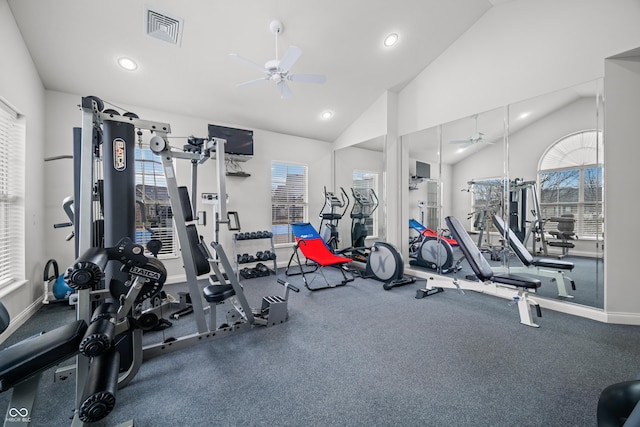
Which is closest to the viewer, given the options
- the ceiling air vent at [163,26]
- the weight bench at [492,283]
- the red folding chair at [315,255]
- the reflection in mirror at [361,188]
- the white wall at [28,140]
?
the white wall at [28,140]

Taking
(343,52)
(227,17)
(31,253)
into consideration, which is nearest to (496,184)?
(343,52)

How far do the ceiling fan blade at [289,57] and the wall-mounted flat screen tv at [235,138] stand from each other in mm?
1967

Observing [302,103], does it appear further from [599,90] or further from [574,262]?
[574,262]

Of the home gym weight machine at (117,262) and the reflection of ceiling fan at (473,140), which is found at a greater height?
the reflection of ceiling fan at (473,140)

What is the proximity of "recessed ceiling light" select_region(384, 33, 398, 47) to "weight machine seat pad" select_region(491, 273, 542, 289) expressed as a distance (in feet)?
11.8

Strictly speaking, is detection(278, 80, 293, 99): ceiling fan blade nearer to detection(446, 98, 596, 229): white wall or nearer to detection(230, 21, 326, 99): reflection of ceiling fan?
detection(230, 21, 326, 99): reflection of ceiling fan

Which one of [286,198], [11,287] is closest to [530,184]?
[286,198]

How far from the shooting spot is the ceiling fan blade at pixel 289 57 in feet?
8.87

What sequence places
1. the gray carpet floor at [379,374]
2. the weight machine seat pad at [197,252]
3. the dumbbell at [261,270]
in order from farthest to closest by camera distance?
1. the dumbbell at [261,270]
2. the weight machine seat pad at [197,252]
3. the gray carpet floor at [379,374]

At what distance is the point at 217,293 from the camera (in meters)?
2.37

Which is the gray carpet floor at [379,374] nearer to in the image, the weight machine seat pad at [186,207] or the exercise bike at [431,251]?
the weight machine seat pad at [186,207]

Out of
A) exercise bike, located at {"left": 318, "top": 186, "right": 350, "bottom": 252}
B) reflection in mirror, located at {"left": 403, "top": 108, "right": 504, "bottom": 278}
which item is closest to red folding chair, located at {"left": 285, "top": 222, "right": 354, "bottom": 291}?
exercise bike, located at {"left": 318, "top": 186, "right": 350, "bottom": 252}

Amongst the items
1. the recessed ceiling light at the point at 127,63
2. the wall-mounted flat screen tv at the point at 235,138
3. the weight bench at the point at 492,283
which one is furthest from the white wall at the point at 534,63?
the recessed ceiling light at the point at 127,63

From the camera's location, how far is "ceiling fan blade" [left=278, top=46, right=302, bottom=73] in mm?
2703
